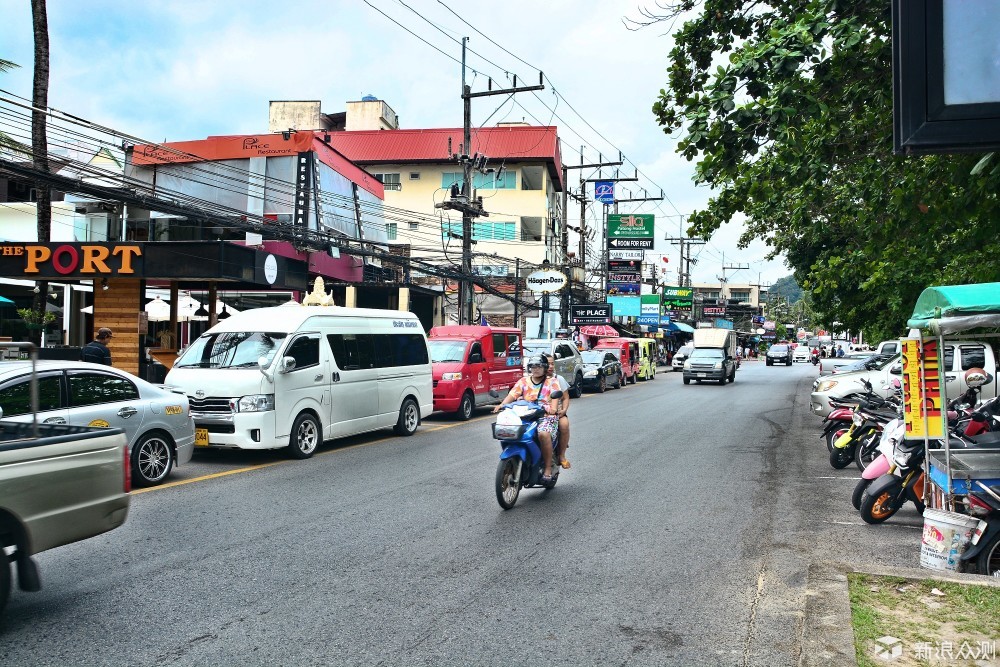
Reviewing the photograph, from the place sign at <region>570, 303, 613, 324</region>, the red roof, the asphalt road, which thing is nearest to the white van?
the asphalt road

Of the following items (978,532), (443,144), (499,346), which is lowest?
(978,532)

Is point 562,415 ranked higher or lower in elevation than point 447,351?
lower

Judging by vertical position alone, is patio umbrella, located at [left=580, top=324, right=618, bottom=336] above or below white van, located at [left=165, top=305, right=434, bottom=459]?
above

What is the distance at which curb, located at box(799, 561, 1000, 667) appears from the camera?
4344 millimetres

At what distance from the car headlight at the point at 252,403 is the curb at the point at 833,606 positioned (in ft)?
25.8

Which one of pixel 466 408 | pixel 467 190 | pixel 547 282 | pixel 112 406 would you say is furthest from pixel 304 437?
pixel 547 282

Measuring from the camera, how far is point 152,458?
31.6 feet

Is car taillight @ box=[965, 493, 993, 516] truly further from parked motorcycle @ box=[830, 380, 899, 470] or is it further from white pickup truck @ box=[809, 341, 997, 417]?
white pickup truck @ box=[809, 341, 997, 417]

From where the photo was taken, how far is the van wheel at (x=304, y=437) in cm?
1195

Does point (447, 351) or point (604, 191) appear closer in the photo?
point (447, 351)

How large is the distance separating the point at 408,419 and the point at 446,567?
9098 millimetres

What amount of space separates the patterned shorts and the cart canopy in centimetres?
385

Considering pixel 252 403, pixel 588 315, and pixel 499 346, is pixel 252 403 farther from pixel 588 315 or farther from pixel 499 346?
pixel 588 315

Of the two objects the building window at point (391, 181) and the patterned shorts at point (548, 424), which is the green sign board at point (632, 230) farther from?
the patterned shorts at point (548, 424)
